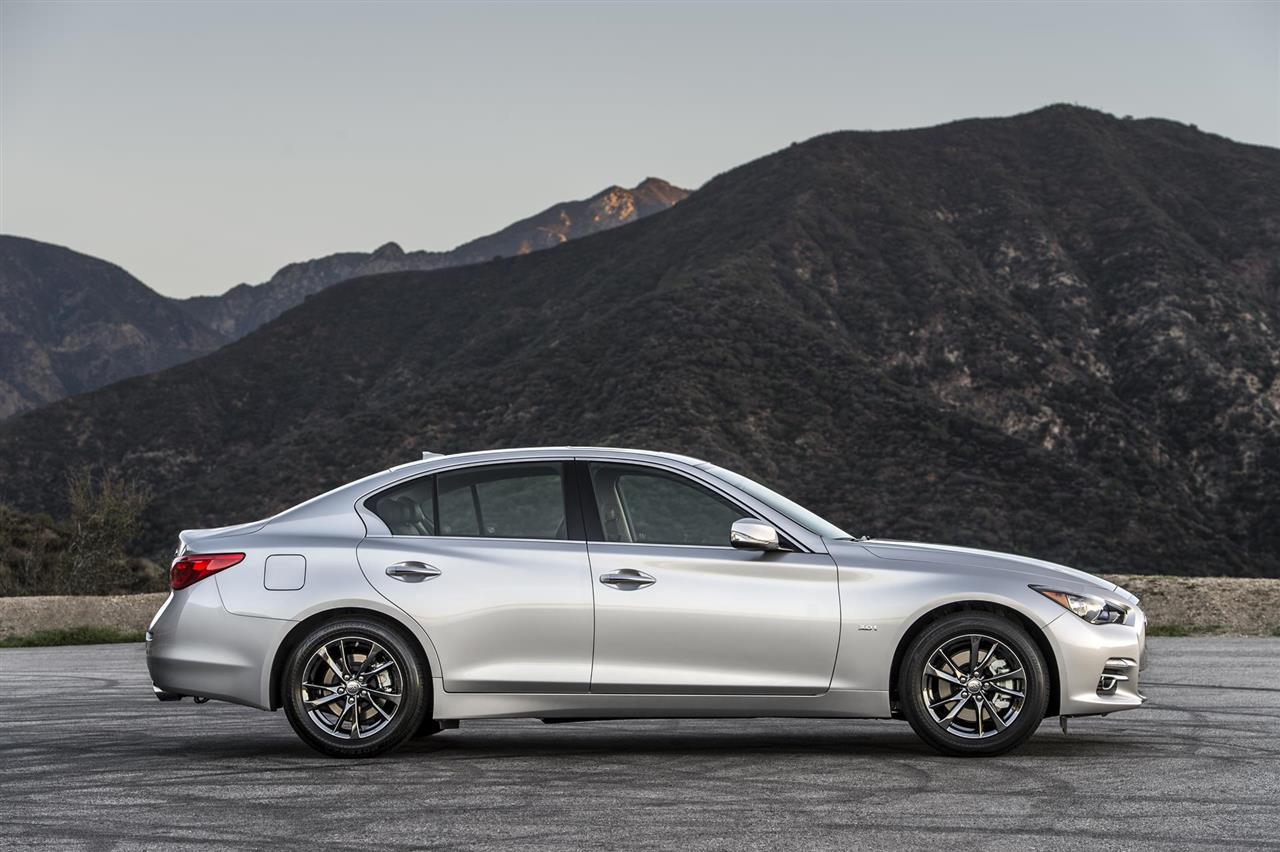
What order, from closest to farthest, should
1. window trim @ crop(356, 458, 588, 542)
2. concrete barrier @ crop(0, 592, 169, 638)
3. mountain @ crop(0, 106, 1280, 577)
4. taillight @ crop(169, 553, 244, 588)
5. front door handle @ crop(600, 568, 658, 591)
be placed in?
front door handle @ crop(600, 568, 658, 591), window trim @ crop(356, 458, 588, 542), taillight @ crop(169, 553, 244, 588), concrete barrier @ crop(0, 592, 169, 638), mountain @ crop(0, 106, 1280, 577)

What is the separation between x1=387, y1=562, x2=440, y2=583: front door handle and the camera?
8.02 metres

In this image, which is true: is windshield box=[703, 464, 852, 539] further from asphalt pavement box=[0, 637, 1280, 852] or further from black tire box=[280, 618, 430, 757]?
black tire box=[280, 618, 430, 757]

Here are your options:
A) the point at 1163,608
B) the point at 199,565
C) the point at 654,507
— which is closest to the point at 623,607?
the point at 654,507

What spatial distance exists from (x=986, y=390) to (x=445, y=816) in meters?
63.4

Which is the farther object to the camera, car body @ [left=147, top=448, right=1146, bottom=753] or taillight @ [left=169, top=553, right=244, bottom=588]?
taillight @ [left=169, top=553, right=244, bottom=588]

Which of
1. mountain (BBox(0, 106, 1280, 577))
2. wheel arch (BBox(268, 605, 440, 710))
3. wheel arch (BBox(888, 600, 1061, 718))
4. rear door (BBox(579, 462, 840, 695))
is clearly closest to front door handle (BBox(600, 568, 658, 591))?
rear door (BBox(579, 462, 840, 695))

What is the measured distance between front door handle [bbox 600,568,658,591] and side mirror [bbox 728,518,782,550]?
1.63 feet

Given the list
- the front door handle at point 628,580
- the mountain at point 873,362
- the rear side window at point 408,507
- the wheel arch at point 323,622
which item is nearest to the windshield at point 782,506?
the front door handle at point 628,580

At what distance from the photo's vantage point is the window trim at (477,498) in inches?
319

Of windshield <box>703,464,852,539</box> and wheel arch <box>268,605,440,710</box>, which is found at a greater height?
windshield <box>703,464,852,539</box>

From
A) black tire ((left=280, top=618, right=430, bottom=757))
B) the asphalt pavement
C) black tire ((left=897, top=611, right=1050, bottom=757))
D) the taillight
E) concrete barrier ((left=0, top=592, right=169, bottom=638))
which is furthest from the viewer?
concrete barrier ((left=0, top=592, right=169, bottom=638))

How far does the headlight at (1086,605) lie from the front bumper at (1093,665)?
0.04m

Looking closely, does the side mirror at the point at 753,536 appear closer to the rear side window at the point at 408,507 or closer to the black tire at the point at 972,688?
the black tire at the point at 972,688

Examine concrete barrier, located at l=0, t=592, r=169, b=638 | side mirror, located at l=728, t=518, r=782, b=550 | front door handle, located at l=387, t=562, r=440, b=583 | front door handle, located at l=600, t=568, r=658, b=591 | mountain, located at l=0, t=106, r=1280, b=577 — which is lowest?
concrete barrier, located at l=0, t=592, r=169, b=638
